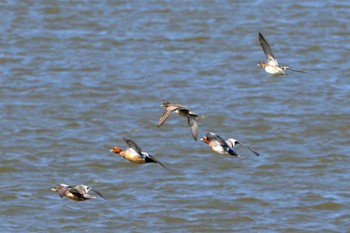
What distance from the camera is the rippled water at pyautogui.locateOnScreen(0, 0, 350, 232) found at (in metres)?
17.7

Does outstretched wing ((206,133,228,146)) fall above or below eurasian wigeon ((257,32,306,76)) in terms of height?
below

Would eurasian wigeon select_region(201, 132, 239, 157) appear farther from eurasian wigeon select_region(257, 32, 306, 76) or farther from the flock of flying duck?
eurasian wigeon select_region(257, 32, 306, 76)

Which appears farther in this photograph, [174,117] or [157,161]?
[174,117]

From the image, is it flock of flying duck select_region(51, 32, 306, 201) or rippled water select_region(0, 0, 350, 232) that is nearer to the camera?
flock of flying duck select_region(51, 32, 306, 201)

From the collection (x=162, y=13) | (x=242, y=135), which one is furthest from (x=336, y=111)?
(x=162, y=13)

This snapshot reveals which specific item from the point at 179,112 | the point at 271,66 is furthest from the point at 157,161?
the point at 271,66

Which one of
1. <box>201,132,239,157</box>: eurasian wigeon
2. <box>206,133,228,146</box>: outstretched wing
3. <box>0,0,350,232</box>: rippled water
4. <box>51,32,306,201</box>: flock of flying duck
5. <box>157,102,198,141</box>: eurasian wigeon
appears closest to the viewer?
<box>51,32,306,201</box>: flock of flying duck

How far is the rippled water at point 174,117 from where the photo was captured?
1770 cm

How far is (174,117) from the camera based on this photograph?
2173 centimetres

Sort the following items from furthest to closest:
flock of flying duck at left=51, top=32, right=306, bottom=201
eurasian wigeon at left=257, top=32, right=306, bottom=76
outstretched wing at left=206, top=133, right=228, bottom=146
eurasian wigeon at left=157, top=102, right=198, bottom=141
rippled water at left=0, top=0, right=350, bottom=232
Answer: rippled water at left=0, top=0, right=350, bottom=232 → eurasian wigeon at left=257, top=32, right=306, bottom=76 → outstretched wing at left=206, top=133, right=228, bottom=146 → eurasian wigeon at left=157, top=102, right=198, bottom=141 → flock of flying duck at left=51, top=32, right=306, bottom=201

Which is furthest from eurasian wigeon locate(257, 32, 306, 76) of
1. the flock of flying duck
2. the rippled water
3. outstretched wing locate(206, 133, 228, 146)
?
the rippled water

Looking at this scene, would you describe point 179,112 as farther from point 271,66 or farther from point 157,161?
point 271,66

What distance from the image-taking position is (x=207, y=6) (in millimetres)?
30109

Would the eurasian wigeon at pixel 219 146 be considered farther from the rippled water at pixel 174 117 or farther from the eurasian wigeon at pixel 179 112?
the rippled water at pixel 174 117
